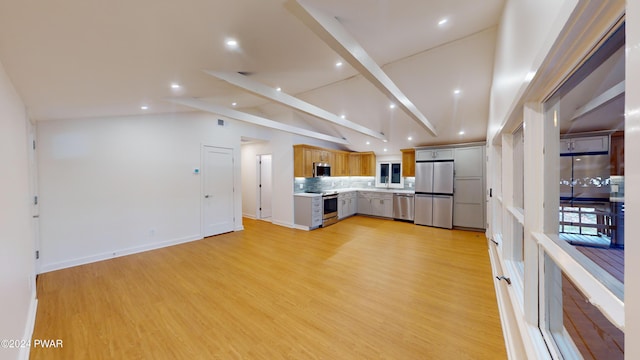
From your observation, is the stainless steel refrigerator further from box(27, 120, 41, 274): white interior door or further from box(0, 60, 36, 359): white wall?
box(27, 120, 41, 274): white interior door

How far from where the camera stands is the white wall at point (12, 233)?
60.4 inches

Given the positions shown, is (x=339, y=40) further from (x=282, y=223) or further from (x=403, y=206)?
(x=403, y=206)

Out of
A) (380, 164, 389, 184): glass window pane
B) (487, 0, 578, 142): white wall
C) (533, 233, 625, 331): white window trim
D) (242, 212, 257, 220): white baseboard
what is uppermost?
(487, 0, 578, 142): white wall

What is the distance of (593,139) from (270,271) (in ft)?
11.4

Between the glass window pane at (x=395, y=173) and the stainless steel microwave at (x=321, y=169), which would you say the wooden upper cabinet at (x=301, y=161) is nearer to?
the stainless steel microwave at (x=321, y=169)

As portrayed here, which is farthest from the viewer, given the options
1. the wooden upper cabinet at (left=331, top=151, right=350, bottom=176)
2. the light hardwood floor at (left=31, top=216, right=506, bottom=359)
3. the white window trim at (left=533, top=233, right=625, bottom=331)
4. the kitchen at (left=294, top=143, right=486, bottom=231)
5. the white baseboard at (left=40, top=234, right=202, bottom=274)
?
the wooden upper cabinet at (left=331, top=151, right=350, bottom=176)

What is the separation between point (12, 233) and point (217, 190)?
369 centimetres

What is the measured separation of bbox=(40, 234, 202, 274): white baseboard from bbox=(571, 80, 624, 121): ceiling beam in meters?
5.80

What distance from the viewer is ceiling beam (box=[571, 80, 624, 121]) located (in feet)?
2.43

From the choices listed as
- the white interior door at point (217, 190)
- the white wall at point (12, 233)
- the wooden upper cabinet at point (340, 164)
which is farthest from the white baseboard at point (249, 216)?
the white wall at point (12, 233)

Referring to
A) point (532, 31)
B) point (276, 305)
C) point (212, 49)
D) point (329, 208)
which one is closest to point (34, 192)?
point (212, 49)

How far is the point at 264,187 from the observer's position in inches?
290

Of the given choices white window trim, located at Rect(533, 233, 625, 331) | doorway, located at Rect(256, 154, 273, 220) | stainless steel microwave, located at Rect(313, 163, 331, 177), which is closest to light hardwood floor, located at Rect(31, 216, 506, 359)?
white window trim, located at Rect(533, 233, 625, 331)

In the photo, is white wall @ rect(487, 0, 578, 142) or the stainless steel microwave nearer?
white wall @ rect(487, 0, 578, 142)
